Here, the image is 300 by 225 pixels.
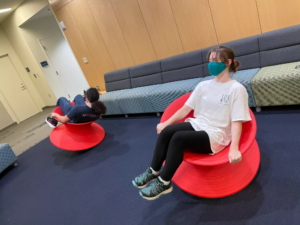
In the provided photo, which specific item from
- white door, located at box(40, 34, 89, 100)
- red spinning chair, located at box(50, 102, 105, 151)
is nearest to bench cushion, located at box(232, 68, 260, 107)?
red spinning chair, located at box(50, 102, 105, 151)

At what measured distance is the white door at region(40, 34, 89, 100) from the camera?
5.52 meters

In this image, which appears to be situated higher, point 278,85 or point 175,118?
point 175,118

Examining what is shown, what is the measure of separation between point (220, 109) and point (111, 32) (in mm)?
3394

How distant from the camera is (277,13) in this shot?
8.16 feet

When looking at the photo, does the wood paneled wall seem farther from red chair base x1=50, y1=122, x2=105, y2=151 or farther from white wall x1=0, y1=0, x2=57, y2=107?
red chair base x1=50, y1=122, x2=105, y2=151

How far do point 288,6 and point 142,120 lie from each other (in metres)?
2.63

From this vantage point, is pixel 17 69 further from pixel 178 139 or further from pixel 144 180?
pixel 178 139

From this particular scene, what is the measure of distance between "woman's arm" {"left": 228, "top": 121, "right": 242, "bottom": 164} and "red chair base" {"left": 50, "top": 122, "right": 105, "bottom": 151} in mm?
2189

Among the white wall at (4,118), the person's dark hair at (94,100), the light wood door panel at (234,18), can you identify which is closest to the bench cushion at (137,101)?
the person's dark hair at (94,100)

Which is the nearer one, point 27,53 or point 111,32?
point 111,32

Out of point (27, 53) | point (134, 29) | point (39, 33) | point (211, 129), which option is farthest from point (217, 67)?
point (27, 53)

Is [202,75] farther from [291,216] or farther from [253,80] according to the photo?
[291,216]

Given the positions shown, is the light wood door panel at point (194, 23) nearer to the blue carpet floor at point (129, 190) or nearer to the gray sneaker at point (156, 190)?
the blue carpet floor at point (129, 190)

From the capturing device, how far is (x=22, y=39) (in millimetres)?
5781
